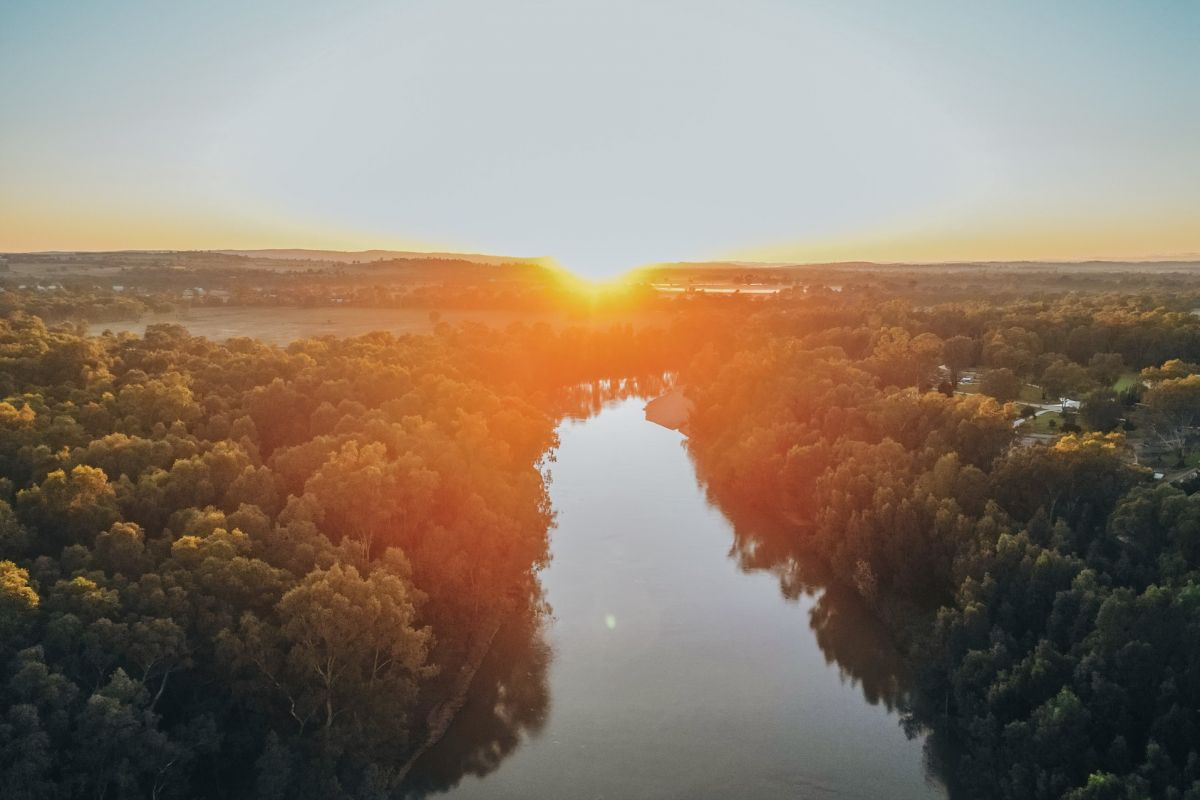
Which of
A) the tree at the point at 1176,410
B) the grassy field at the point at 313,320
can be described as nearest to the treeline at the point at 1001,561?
the tree at the point at 1176,410

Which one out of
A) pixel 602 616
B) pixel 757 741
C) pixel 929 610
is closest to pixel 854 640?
pixel 929 610

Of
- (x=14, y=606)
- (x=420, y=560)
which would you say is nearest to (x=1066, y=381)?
(x=420, y=560)

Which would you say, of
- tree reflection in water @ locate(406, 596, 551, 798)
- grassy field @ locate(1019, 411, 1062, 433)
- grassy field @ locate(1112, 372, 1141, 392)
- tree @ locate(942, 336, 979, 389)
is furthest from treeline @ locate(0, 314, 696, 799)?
tree @ locate(942, 336, 979, 389)

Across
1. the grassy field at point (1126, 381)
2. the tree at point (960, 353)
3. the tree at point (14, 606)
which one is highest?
the tree at point (960, 353)

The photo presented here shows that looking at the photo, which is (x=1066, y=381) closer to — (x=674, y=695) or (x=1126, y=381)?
(x=1126, y=381)

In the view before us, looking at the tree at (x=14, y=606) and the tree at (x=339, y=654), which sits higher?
the tree at (x=14, y=606)

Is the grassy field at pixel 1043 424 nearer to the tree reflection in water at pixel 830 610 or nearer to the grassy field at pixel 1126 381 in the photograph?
the grassy field at pixel 1126 381

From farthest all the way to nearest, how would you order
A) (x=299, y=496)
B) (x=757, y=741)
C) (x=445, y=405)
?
(x=445, y=405) → (x=299, y=496) → (x=757, y=741)

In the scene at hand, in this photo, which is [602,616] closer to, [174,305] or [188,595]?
[188,595]
